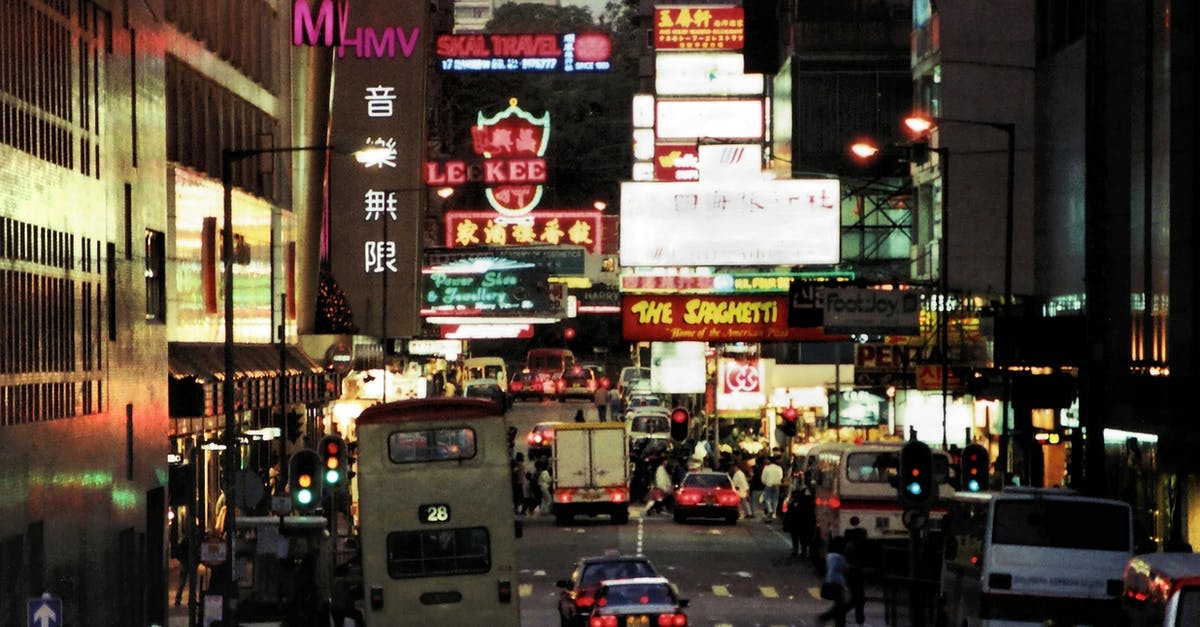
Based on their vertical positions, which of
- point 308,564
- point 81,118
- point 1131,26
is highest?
point 1131,26

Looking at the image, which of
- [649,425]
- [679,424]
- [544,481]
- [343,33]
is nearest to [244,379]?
[679,424]

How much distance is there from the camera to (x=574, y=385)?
110 meters

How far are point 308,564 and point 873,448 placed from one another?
1311 centimetres

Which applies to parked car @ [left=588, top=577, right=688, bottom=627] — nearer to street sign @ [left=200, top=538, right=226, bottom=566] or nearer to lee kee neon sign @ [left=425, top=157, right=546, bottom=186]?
street sign @ [left=200, top=538, right=226, bottom=566]

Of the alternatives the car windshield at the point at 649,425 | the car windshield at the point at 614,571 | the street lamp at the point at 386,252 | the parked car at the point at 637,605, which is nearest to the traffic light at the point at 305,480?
the car windshield at the point at 614,571

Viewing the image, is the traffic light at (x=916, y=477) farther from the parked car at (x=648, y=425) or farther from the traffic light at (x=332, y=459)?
the parked car at (x=648, y=425)

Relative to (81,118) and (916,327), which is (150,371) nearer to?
(81,118)

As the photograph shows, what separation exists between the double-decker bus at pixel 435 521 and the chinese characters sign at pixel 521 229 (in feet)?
137

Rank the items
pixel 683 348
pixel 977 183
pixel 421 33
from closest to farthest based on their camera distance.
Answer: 1. pixel 977 183
2. pixel 421 33
3. pixel 683 348

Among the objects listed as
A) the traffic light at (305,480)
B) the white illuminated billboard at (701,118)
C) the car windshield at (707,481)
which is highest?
the white illuminated billboard at (701,118)

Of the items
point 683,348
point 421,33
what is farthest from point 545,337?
point 421,33

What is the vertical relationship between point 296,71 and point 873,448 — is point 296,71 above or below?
above

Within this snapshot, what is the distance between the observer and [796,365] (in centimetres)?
7344

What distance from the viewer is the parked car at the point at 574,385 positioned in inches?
4323
